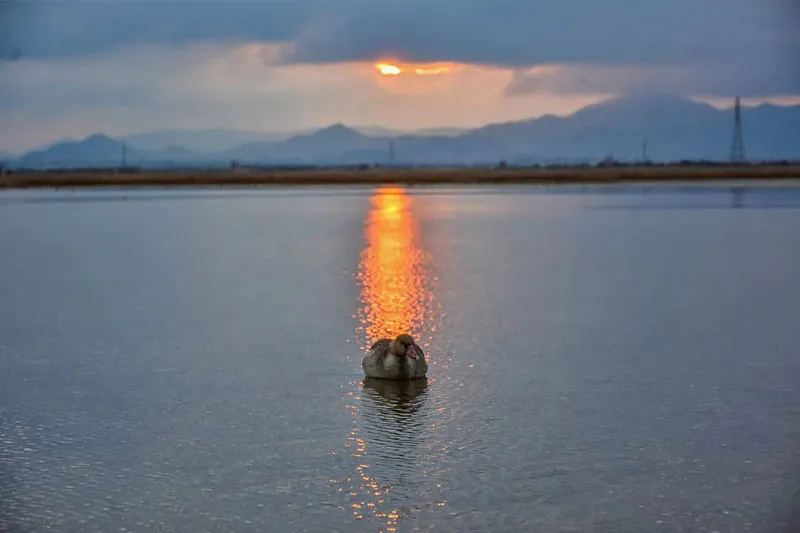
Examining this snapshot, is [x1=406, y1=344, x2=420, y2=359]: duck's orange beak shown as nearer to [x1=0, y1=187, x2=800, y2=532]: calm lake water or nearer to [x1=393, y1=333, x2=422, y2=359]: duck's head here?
[x1=393, y1=333, x2=422, y2=359]: duck's head

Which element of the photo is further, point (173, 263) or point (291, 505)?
point (173, 263)

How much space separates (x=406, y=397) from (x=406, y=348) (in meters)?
0.97

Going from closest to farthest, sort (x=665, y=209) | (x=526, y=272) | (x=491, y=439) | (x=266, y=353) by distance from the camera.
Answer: (x=491, y=439) < (x=266, y=353) < (x=526, y=272) < (x=665, y=209)

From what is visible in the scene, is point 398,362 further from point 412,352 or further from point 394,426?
point 394,426

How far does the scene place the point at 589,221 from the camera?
149 feet

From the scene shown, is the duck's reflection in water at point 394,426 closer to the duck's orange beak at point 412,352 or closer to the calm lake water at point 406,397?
the calm lake water at point 406,397

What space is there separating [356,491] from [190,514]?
142 cm

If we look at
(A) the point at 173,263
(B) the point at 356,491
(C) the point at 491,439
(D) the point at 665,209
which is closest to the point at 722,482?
(C) the point at 491,439

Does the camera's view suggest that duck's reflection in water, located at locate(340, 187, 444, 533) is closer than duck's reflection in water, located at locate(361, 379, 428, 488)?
Yes

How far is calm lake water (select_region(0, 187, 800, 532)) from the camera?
9.46 m

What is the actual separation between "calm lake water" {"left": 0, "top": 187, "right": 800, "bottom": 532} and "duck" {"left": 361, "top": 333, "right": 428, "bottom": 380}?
0.22 metres

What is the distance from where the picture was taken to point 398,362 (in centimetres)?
1398

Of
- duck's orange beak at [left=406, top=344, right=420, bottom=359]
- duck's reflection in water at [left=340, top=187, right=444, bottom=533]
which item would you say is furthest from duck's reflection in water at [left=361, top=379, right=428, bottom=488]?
duck's orange beak at [left=406, top=344, right=420, bottom=359]

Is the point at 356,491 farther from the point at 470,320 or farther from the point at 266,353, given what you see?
the point at 470,320
